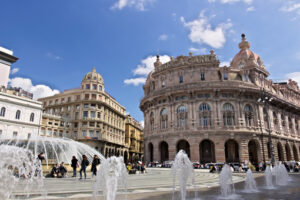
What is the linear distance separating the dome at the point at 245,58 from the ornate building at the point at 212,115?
0.32 m

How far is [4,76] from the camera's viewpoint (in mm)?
39250

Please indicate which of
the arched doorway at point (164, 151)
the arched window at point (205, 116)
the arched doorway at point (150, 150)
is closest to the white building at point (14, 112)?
the arched doorway at point (150, 150)

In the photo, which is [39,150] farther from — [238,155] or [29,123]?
[238,155]

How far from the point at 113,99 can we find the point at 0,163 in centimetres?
5693

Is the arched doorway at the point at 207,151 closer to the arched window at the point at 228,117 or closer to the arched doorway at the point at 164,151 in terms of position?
the arched window at the point at 228,117

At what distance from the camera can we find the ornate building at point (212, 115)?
3584cm

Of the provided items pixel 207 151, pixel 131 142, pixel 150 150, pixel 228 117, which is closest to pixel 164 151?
pixel 150 150

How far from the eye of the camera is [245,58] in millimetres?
45312

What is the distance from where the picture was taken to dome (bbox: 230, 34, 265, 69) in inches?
1693

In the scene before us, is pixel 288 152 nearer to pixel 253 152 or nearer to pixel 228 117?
pixel 253 152

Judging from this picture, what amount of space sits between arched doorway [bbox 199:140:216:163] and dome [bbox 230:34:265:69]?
679 inches

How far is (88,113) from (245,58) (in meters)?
36.6

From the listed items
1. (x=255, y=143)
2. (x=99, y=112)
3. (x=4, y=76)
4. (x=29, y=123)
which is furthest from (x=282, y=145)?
(x=4, y=76)

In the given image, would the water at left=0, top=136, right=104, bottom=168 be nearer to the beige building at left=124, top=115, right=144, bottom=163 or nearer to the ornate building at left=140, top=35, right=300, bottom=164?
the ornate building at left=140, top=35, right=300, bottom=164
